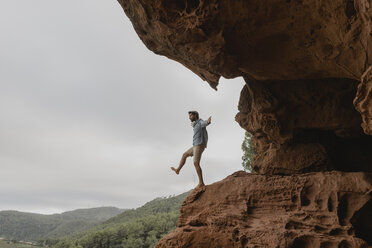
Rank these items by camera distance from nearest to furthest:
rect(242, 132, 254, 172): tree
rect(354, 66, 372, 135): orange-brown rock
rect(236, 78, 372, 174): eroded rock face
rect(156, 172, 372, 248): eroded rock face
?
rect(354, 66, 372, 135): orange-brown rock, rect(156, 172, 372, 248): eroded rock face, rect(236, 78, 372, 174): eroded rock face, rect(242, 132, 254, 172): tree

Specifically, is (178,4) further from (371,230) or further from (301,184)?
(371,230)

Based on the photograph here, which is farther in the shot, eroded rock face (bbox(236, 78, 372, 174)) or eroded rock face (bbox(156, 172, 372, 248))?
eroded rock face (bbox(236, 78, 372, 174))

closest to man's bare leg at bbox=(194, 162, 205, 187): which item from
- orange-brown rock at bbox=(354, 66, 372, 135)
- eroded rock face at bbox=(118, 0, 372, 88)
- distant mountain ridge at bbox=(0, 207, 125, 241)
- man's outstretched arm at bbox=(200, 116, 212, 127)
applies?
man's outstretched arm at bbox=(200, 116, 212, 127)

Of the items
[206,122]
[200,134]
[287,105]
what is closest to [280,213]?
[200,134]

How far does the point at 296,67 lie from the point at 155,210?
85.0 meters

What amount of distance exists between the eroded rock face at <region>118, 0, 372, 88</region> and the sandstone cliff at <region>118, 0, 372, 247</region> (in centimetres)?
3

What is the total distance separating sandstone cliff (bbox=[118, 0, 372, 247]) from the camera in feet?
16.7

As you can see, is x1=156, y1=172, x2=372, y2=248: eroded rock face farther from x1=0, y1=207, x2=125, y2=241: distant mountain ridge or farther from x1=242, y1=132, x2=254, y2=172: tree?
x1=0, y1=207, x2=125, y2=241: distant mountain ridge

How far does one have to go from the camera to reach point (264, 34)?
6.27 m

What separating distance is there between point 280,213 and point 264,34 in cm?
475

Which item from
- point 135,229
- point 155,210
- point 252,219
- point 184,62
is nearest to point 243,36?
point 184,62

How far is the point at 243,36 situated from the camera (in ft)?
21.1

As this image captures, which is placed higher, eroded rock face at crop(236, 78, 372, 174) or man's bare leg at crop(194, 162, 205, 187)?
eroded rock face at crop(236, 78, 372, 174)

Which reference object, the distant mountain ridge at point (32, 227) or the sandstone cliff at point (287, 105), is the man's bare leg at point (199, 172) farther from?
the distant mountain ridge at point (32, 227)
